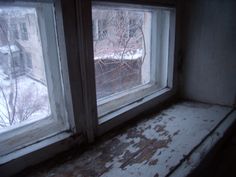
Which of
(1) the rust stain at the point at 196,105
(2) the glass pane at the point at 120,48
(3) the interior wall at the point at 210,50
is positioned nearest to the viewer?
(2) the glass pane at the point at 120,48

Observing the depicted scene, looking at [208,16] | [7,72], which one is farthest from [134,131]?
[208,16]

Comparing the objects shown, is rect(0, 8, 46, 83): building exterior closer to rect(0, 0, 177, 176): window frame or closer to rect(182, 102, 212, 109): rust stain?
rect(0, 0, 177, 176): window frame

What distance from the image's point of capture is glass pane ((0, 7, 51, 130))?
0.44 meters

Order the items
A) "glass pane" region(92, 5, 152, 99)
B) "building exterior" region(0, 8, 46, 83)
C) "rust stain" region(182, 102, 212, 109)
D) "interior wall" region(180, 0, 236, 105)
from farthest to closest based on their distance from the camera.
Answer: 1. "rust stain" region(182, 102, 212, 109)
2. "interior wall" region(180, 0, 236, 105)
3. "glass pane" region(92, 5, 152, 99)
4. "building exterior" region(0, 8, 46, 83)

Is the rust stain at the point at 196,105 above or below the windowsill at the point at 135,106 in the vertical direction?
below

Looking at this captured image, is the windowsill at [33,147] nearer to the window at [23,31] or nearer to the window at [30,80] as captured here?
the window at [30,80]

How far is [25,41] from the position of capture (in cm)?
47

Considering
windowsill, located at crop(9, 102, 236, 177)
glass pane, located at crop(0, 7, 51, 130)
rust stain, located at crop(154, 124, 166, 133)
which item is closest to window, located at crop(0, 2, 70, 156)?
glass pane, located at crop(0, 7, 51, 130)

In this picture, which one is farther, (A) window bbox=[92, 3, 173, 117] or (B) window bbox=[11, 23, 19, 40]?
(A) window bbox=[92, 3, 173, 117]

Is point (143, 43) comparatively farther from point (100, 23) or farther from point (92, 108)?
point (92, 108)

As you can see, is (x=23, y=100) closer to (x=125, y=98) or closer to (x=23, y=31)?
(x=23, y=31)

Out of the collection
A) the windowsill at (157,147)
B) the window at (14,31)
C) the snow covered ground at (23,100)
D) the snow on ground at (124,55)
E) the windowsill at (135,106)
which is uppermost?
the window at (14,31)

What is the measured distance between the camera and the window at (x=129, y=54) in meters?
0.64

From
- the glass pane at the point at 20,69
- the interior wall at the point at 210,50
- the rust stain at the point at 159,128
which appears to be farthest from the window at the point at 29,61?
the interior wall at the point at 210,50
